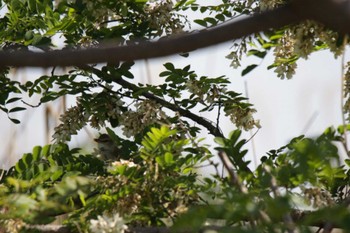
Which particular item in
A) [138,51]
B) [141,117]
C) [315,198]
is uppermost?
[138,51]

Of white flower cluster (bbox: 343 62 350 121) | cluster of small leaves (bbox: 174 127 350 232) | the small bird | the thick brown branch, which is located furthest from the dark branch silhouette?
the small bird

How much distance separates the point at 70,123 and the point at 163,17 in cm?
30

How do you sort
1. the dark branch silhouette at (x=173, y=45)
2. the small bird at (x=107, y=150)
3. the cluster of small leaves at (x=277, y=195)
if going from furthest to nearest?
1. the small bird at (x=107, y=150)
2. the cluster of small leaves at (x=277, y=195)
3. the dark branch silhouette at (x=173, y=45)

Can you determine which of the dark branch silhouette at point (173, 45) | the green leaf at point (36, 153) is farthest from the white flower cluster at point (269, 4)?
the dark branch silhouette at point (173, 45)

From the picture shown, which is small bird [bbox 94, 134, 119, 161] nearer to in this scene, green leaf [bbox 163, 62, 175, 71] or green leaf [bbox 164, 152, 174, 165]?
green leaf [bbox 163, 62, 175, 71]

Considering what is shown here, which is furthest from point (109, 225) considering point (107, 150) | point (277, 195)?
point (107, 150)

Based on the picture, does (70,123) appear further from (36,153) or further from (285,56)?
(285,56)

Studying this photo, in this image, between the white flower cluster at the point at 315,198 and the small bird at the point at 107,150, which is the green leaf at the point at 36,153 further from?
the white flower cluster at the point at 315,198

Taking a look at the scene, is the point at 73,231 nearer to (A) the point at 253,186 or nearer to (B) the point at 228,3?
(A) the point at 253,186

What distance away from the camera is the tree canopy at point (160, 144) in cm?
89

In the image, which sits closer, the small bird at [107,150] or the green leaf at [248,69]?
the green leaf at [248,69]

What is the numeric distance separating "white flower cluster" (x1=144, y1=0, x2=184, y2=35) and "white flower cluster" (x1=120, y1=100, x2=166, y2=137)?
192 mm

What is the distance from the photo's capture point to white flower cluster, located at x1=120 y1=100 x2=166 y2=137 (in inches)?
57.7

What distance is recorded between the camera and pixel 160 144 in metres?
1.20
